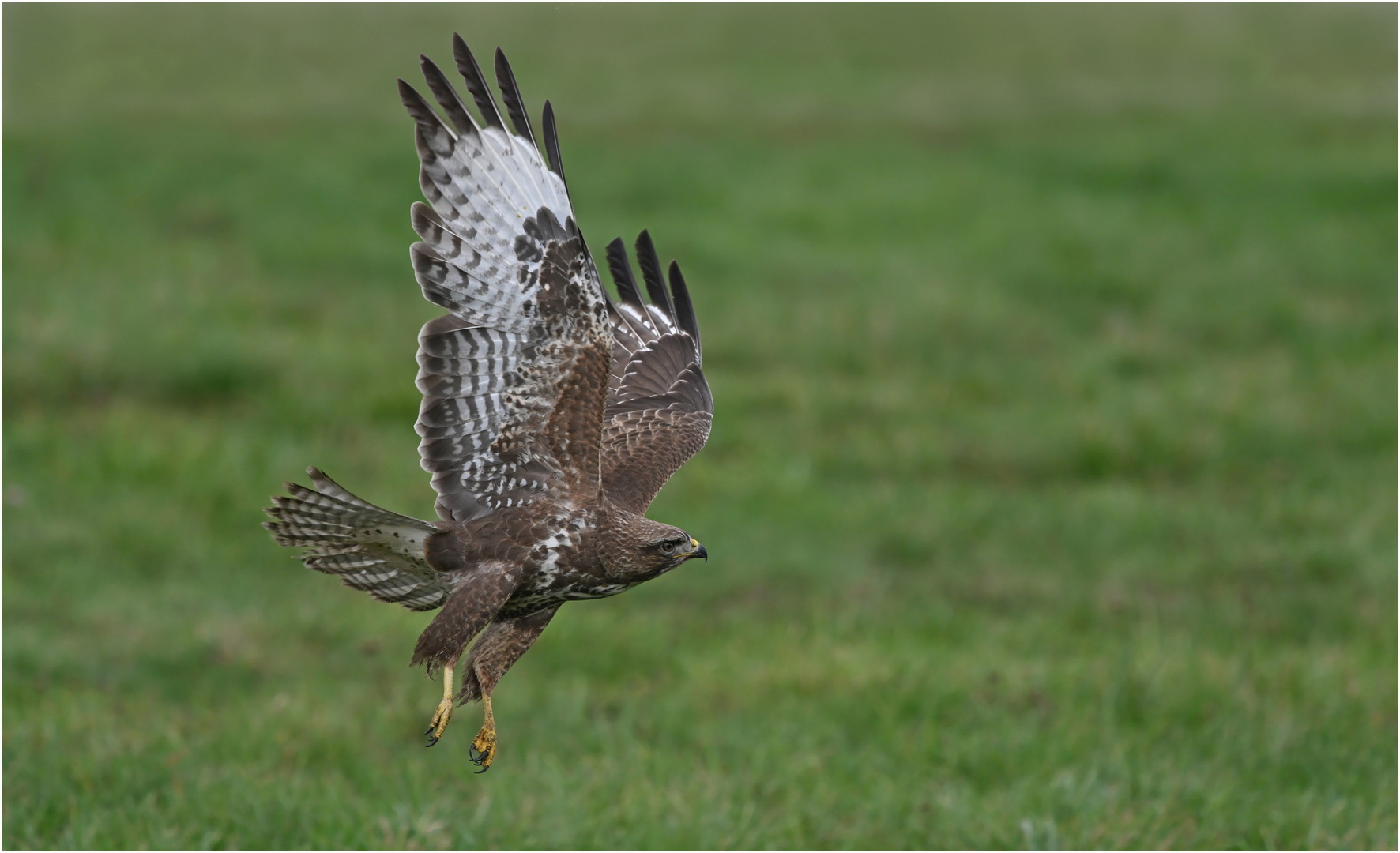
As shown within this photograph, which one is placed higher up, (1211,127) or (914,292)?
(1211,127)

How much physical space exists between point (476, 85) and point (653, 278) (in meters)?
2.03

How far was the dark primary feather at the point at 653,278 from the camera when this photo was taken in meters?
4.83

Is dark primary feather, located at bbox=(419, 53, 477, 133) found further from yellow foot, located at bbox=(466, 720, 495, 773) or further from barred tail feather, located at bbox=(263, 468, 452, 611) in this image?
yellow foot, located at bbox=(466, 720, 495, 773)

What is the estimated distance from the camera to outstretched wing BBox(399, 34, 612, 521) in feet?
10.7

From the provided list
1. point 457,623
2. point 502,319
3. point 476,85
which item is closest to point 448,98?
point 476,85

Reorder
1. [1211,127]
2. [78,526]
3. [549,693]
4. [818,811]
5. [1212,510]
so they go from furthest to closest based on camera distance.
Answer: [1211,127], [1212,510], [78,526], [549,693], [818,811]

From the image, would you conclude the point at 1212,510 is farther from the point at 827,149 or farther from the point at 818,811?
the point at 827,149

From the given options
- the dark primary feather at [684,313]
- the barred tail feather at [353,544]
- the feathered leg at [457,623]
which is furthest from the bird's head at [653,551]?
the dark primary feather at [684,313]

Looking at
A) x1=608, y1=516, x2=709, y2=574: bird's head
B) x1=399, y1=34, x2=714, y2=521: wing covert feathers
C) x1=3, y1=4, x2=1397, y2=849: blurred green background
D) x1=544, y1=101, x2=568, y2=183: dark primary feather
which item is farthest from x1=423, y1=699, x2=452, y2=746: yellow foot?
x1=3, y1=4, x2=1397, y2=849: blurred green background

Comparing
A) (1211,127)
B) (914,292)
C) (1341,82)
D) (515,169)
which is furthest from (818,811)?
(1341,82)

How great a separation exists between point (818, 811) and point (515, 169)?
4.28m

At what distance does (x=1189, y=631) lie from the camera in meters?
9.88

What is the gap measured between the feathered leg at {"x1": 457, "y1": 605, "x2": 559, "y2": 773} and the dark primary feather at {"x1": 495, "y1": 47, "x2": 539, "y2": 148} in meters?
1.11

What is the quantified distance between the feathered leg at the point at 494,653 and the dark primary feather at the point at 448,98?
3.70ft
